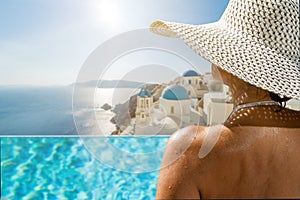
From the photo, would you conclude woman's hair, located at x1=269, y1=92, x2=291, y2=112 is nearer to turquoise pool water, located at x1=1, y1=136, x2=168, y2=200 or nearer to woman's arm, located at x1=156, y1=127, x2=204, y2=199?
woman's arm, located at x1=156, y1=127, x2=204, y2=199

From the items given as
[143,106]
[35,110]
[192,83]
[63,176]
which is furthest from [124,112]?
[35,110]

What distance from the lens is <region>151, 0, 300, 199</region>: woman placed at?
2.85 feet

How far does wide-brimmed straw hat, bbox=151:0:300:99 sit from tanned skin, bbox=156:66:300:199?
5 cm

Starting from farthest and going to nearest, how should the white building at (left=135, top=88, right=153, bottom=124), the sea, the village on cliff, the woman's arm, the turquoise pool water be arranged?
the sea < the turquoise pool water < the white building at (left=135, top=88, right=153, bottom=124) < the village on cliff < the woman's arm

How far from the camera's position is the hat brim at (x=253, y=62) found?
956mm

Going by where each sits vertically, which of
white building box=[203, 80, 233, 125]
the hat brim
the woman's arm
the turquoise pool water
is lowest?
the turquoise pool water

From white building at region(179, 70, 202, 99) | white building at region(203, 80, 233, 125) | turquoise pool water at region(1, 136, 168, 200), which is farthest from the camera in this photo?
turquoise pool water at region(1, 136, 168, 200)

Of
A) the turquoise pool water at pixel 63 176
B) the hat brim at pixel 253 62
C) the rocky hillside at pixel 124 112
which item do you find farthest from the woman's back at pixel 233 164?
the turquoise pool water at pixel 63 176

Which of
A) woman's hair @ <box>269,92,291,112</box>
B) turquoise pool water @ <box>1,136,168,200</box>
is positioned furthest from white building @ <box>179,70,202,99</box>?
Answer: turquoise pool water @ <box>1,136,168,200</box>

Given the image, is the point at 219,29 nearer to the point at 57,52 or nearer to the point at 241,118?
the point at 241,118

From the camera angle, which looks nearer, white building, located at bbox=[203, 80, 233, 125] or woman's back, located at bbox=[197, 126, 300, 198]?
woman's back, located at bbox=[197, 126, 300, 198]

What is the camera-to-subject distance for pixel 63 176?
419 cm

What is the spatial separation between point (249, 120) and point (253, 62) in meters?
0.17

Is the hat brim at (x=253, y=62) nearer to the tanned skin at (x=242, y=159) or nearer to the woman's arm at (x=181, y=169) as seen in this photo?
the tanned skin at (x=242, y=159)
